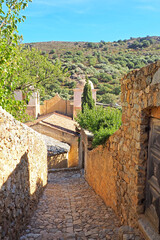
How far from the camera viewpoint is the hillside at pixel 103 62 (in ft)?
124

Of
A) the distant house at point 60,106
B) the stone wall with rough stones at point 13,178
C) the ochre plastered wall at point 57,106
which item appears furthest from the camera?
the ochre plastered wall at point 57,106

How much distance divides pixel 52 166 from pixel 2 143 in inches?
503

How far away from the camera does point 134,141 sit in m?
3.67

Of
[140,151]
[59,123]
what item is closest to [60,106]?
[59,123]

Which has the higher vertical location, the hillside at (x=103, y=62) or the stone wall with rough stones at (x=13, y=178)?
the hillside at (x=103, y=62)

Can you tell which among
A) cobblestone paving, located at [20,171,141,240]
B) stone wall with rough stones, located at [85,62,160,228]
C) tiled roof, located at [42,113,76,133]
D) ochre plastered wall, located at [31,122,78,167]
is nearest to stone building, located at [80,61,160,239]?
stone wall with rough stones, located at [85,62,160,228]

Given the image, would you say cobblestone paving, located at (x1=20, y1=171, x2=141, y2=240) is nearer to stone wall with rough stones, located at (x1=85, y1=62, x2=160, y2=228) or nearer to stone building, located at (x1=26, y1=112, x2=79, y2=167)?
stone wall with rough stones, located at (x1=85, y1=62, x2=160, y2=228)

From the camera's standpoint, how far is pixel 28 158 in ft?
16.4

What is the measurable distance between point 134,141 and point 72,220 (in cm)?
264

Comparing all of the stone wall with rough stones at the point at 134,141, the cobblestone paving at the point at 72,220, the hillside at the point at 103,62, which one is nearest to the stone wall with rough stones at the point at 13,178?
the cobblestone paving at the point at 72,220

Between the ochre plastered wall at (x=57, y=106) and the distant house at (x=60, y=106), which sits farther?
the ochre plastered wall at (x=57, y=106)

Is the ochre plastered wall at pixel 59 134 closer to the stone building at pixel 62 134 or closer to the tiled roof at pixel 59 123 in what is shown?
the stone building at pixel 62 134

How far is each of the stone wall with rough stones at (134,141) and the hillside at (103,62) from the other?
2792 cm

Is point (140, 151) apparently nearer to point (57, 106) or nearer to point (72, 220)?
point (72, 220)
